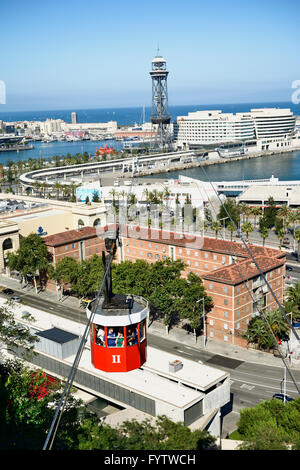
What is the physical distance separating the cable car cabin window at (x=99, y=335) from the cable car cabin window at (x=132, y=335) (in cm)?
68

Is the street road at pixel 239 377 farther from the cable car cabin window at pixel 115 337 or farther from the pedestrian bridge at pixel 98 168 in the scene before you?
the pedestrian bridge at pixel 98 168

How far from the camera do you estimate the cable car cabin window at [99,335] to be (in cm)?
1360

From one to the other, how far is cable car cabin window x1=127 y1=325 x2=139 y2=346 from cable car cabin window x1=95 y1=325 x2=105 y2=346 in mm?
677

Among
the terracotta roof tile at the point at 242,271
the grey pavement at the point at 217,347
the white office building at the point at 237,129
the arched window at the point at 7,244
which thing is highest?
the white office building at the point at 237,129

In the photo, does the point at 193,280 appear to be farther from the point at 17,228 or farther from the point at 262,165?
the point at 262,165

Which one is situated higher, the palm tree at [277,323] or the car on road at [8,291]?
the palm tree at [277,323]

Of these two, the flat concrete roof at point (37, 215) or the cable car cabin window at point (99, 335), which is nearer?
the cable car cabin window at point (99, 335)

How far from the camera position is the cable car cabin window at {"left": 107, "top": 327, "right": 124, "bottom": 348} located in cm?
1349

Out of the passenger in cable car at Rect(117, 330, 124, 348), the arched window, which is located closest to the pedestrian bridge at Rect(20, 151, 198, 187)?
the arched window

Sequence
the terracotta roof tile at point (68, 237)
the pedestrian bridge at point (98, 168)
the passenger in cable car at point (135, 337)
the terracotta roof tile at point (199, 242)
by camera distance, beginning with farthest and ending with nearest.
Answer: the pedestrian bridge at point (98, 168) < the terracotta roof tile at point (68, 237) < the terracotta roof tile at point (199, 242) < the passenger in cable car at point (135, 337)

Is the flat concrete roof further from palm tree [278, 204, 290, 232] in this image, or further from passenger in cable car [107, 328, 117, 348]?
passenger in cable car [107, 328, 117, 348]

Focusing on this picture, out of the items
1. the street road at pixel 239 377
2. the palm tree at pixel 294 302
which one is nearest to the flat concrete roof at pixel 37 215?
the street road at pixel 239 377

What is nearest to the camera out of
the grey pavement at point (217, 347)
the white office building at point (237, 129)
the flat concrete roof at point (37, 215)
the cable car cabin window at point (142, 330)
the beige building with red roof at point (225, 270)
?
the cable car cabin window at point (142, 330)
